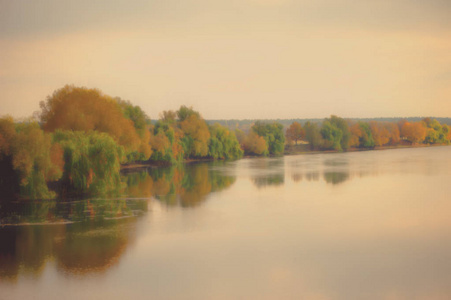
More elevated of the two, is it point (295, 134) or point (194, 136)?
point (295, 134)

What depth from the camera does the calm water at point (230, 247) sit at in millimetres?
10117

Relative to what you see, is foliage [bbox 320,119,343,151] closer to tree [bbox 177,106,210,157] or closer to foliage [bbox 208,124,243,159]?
foliage [bbox 208,124,243,159]

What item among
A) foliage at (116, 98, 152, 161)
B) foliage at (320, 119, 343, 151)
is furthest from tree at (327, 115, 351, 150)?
foliage at (116, 98, 152, 161)

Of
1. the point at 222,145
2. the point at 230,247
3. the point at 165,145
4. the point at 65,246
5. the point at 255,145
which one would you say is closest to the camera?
the point at 65,246

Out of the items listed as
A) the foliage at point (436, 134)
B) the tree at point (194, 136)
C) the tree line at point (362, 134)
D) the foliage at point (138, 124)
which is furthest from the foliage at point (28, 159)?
the foliage at point (436, 134)

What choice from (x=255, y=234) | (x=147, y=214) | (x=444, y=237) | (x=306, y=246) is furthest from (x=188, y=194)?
(x=444, y=237)

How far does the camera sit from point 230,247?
13461 millimetres

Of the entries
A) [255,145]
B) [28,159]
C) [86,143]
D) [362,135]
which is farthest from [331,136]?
[28,159]

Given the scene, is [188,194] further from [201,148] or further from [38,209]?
[201,148]

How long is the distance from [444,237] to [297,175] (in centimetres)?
2114

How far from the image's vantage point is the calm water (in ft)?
33.2

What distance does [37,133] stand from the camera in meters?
20.9

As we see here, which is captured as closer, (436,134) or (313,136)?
(313,136)

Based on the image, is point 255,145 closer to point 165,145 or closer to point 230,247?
point 165,145
